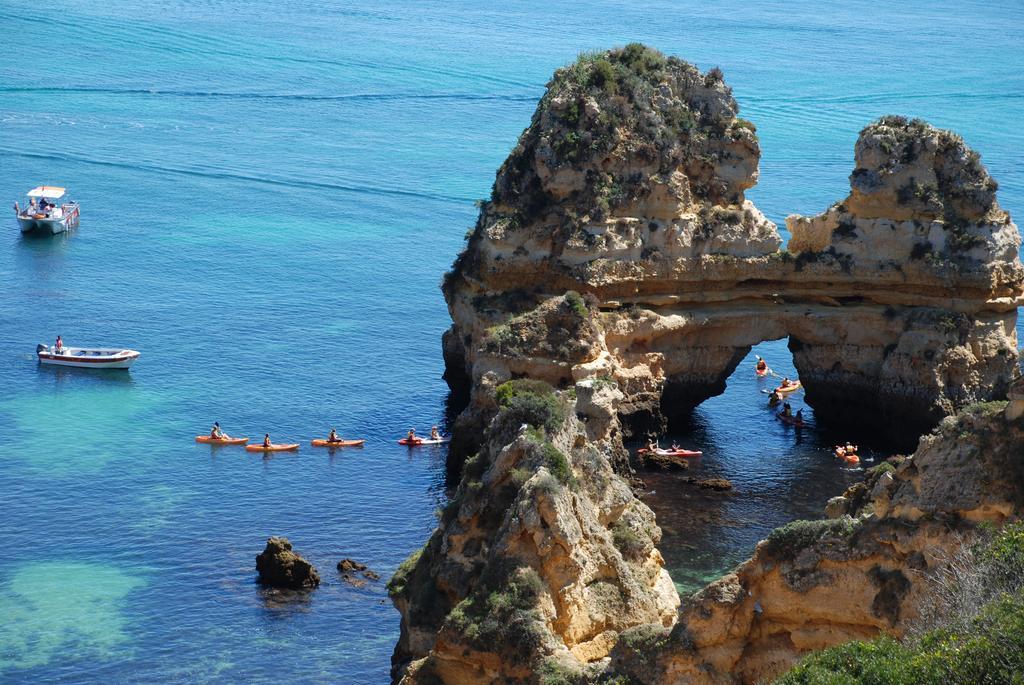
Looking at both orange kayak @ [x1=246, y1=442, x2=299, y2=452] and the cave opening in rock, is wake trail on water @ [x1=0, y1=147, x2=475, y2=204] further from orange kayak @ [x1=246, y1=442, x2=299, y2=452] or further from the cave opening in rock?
orange kayak @ [x1=246, y1=442, x2=299, y2=452]

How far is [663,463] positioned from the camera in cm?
7881

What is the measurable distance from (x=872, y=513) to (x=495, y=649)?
29.7 feet

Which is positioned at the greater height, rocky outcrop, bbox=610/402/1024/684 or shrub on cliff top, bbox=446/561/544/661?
rocky outcrop, bbox=610/402/1024/684

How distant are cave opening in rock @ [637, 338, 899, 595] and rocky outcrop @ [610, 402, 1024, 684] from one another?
2361 centimetres

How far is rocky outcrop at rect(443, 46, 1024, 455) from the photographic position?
80.1 metres

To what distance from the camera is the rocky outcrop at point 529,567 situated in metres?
43.5

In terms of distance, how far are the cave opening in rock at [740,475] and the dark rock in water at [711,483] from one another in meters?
0.12

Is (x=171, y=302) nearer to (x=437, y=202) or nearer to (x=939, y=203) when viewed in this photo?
(x=437, y=202)

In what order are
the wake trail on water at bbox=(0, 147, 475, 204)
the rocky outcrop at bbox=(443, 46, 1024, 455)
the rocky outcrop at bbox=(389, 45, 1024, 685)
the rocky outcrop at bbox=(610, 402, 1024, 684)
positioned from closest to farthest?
the rocky outcrop at bbox=(610, 402, 1024, 684) < the rocky outcrop at bbox=(389, 45, 1024, 685) < the rocky outcrop at bbox=(443, 46, 1024, 455) < the wake trail on water at bbox=(0, 147, 475, 204)

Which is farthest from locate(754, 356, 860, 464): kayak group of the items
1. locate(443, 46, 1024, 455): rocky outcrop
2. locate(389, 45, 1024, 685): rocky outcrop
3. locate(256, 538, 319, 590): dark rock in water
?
locate(256, 538, 319, 590): dark rock in water

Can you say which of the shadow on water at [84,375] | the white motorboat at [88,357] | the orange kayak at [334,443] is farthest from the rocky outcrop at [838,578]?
the white motorboat at [88,357]

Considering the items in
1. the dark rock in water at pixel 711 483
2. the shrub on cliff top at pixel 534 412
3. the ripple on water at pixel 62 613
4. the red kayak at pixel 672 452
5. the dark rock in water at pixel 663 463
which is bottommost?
the ripple on water at pixel 62 613

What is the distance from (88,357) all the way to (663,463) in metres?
33.1

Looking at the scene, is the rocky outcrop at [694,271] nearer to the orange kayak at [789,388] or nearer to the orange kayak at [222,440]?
the orange kayak at [789,388]
